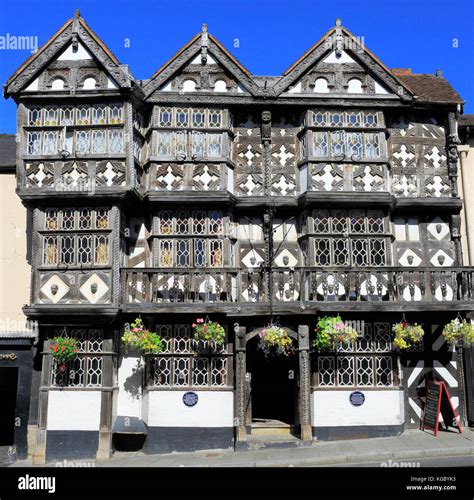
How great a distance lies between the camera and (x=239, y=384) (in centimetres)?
1388

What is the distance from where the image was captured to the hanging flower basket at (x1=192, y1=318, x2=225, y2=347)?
13.8 m

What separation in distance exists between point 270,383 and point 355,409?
348 centimetres

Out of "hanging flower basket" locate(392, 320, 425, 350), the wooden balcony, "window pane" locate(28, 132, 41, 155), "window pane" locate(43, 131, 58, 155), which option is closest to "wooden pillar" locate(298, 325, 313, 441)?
the wooden balcony

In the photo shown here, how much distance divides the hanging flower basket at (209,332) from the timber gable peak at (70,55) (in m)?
6.97

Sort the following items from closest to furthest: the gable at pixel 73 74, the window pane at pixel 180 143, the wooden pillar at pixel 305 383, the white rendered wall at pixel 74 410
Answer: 1. the wooden pillar at pixel 305 383
2. the white rendered wall at pixel 74 410
3. the gable at pixel 73 74
4. the window pane at pixel 180 143

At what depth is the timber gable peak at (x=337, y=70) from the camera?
51.0 ft

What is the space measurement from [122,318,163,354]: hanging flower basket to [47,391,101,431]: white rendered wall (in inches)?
66.1

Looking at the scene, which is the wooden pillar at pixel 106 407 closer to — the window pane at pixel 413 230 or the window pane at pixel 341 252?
the window pane at pixel 341 252

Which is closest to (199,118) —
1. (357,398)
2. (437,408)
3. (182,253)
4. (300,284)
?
(182,253)

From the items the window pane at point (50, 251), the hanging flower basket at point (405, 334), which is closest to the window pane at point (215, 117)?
the window pane at point (50, 251)

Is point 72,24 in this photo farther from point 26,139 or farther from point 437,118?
point 437,118

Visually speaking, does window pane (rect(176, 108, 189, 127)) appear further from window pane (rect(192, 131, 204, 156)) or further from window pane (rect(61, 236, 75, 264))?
window pane (rect(61, 236, 75, 264))

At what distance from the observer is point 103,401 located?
548 inches

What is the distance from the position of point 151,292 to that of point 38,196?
4.01 m
